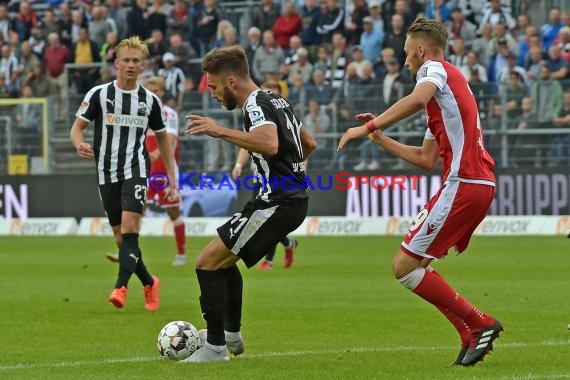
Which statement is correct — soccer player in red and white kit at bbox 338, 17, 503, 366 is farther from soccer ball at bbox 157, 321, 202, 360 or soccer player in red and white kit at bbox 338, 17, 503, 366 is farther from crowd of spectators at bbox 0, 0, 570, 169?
crowd of spectators at bbox 0, 0, 570, 169

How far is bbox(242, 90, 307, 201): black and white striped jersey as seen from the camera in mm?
8359

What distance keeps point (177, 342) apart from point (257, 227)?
1.00 m

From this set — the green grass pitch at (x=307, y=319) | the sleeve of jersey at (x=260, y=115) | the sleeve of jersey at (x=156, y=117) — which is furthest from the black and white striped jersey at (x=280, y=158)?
the sleeve of jersey at (x=156, y=117)

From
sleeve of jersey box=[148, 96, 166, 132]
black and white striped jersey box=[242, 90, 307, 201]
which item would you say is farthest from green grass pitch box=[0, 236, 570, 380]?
sleeve of jersey box=[148, 96, 166, 132]

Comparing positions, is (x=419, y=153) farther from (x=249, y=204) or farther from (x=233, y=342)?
(x=233, y=342)

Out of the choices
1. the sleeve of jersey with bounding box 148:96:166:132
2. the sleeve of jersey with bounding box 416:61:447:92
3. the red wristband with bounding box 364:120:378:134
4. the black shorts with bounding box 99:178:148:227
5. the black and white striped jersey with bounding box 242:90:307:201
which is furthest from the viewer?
the sleeve of jersey with bounding box 148:96:166:132

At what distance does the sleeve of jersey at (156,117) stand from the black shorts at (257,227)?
164 inches

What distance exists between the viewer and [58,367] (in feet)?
27.5

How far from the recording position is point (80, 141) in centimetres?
1209

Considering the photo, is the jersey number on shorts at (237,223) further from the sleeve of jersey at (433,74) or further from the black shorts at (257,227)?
the sleeve of jersey at (433,74)

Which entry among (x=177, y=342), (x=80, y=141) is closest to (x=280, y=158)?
(x=177, y=342)

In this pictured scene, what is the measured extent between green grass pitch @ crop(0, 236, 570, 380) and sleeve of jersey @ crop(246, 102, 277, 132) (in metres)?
1.61

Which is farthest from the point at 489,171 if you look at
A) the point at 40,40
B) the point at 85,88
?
the point at 40,40

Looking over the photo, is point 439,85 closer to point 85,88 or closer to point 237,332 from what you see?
point 237,332
